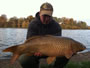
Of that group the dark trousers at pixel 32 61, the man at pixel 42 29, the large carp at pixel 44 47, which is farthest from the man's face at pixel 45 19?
the dark trousers at pixel 32 61

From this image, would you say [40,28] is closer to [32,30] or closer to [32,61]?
[32,30]

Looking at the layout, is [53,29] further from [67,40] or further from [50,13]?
[67,40]

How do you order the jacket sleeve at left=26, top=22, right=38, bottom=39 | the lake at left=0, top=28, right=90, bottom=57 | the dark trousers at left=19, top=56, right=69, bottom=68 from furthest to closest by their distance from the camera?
the lake at left=0, top=28, right=90, bottom=57 → the jacket sleeve at left=26, top=22, right=38, bottom=39 → the dark trousers at left=19, top=56, right=69, bottom=68

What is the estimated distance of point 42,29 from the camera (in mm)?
3428

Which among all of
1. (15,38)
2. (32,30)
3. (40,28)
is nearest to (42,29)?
(40,28)

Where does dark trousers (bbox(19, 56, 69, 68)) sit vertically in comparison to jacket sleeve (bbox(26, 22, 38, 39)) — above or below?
below

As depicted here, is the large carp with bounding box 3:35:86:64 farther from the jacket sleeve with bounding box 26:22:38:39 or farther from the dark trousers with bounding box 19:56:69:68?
the jacket sleeve with bounding box 26:22:38:39

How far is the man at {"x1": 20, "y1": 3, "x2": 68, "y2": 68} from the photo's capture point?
3.18 meters

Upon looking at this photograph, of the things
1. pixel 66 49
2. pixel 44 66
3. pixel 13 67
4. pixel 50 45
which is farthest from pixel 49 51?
pixel 13 67

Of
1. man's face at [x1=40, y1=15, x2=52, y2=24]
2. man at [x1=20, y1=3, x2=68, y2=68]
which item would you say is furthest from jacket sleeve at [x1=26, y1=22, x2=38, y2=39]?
man's face at [x1=40, y1=15, x2=52, y2=24]

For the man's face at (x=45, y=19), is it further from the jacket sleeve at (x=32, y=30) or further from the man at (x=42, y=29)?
the jacket sleeve at (x=32, y=30)

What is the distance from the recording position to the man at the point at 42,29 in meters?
3.18

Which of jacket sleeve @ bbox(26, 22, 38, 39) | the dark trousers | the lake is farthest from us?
the lake

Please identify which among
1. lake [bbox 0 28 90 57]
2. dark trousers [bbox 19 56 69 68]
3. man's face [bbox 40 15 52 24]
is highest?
man's face [bbox 40 15 52 24]
